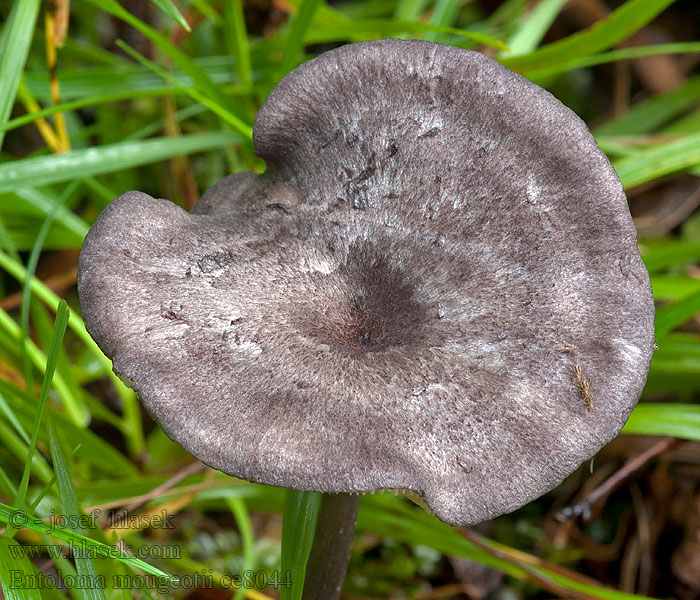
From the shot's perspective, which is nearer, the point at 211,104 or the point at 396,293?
the point at 396,293

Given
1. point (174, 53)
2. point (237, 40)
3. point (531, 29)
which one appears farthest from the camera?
point (531, 29)

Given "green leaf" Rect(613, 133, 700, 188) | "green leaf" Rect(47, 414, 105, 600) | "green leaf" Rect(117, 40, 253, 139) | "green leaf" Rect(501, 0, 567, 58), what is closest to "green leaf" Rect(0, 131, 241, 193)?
"green leaf" Rect(117, 40, 253, 139)

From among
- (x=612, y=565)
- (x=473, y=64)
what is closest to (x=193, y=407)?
(x=473, y=64)

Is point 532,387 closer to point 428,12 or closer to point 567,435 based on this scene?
point 567,435

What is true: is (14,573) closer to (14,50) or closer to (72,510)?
(72,510)

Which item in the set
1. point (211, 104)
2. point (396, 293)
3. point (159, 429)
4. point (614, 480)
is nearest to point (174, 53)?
point (211, 104)

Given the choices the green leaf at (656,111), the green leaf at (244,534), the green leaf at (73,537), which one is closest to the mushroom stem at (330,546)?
the green leaf at (244,534)

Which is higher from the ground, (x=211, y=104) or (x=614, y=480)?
(x=211, y=104)

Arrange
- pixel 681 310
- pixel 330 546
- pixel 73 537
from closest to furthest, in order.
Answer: pixel 73 537
pixel 330 546
pixel 681 310
